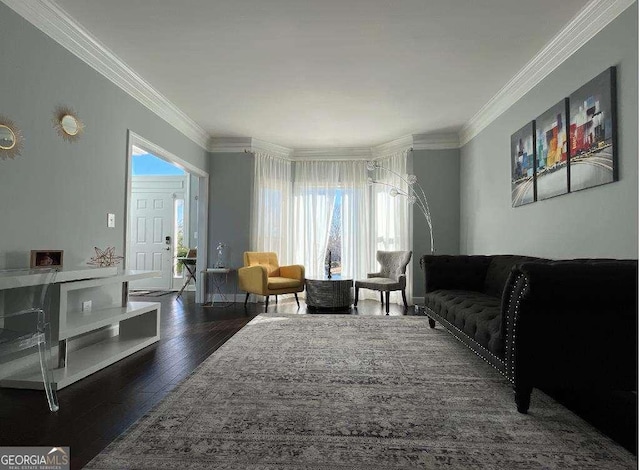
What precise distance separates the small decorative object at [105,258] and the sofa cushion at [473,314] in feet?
10.0

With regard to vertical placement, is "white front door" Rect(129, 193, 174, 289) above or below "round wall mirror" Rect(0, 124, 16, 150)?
below

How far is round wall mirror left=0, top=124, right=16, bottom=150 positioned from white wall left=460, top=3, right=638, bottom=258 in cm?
395

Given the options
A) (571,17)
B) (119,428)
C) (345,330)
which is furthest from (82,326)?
(571,17)

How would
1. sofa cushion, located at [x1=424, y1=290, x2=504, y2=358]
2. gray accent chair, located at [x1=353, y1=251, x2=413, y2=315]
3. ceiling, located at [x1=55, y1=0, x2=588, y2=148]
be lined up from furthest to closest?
1. gray accent chair, located at [x1=353, y1=251, x2=413, y2=315]
2. ceiling, located at [x1=55, y1=0, x2=588, y2=148]
3. sofa cushion, located at [x1=424, y1=290, x2=504, y2=358]

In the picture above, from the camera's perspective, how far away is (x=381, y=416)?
194cm

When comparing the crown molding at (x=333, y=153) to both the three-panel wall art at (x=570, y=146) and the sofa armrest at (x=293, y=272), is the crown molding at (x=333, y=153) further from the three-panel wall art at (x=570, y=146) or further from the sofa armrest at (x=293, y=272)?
the three-panel wall art at (x=570, y=146)

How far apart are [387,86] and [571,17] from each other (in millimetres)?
1742

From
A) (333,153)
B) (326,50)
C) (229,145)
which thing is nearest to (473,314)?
(326,50)

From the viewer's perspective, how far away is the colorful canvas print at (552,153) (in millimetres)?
3078

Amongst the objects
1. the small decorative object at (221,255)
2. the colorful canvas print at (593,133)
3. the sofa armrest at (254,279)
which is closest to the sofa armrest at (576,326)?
the colorful canvas print at (593,133)

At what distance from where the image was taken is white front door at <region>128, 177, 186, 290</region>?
7.46 m

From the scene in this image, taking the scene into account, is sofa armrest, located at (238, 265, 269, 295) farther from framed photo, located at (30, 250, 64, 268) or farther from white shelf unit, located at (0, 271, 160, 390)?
framed photo, located at (30, 250, 64, 268)

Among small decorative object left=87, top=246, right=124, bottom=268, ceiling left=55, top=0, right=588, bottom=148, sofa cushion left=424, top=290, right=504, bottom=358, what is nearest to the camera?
sofa cushion left=424, top=290, right=504, bottom=358

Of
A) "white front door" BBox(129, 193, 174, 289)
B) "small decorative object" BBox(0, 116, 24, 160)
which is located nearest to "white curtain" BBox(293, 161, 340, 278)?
"white front door" BBox(129, 193, 174, 289)
